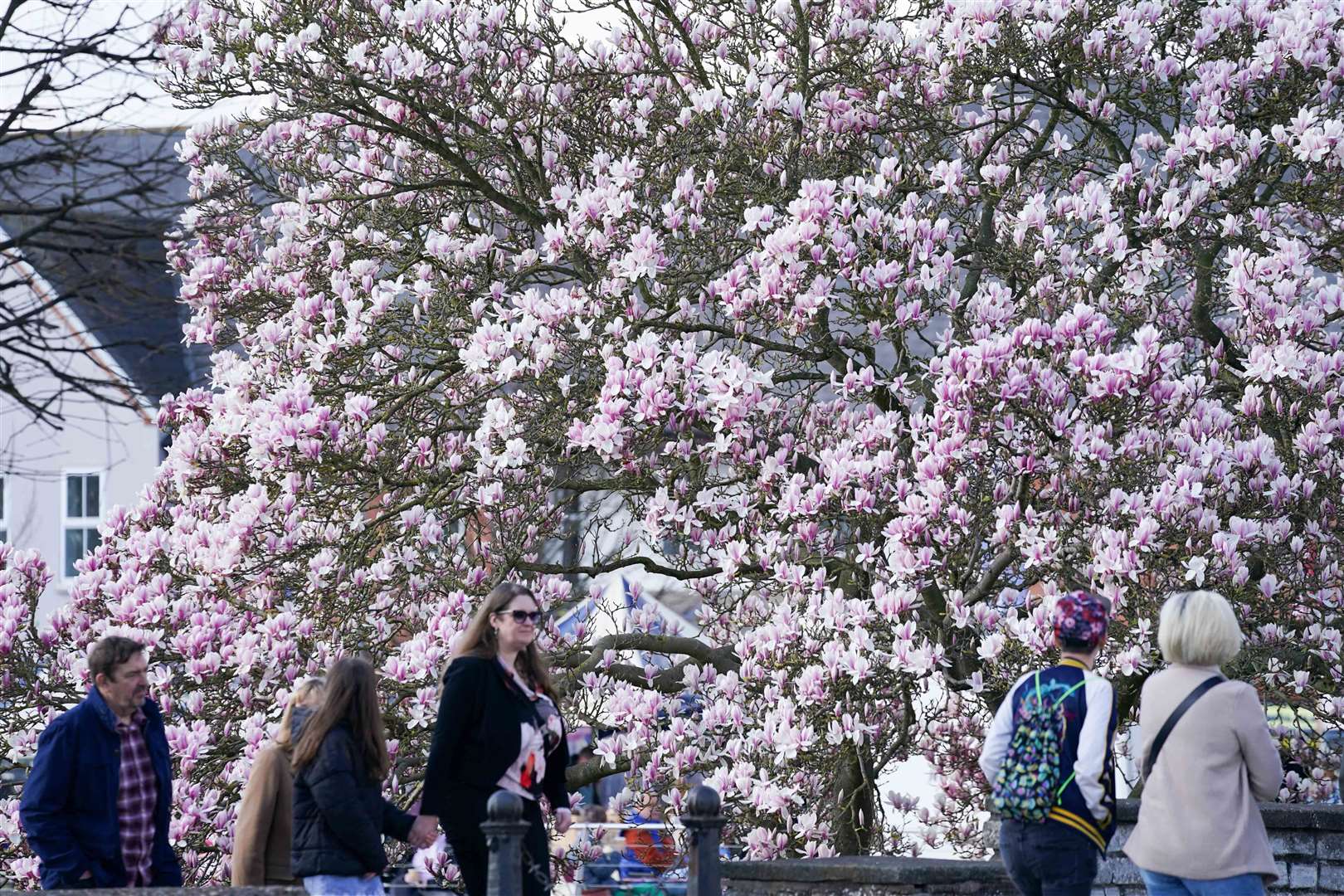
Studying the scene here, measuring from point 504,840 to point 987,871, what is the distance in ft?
9.10

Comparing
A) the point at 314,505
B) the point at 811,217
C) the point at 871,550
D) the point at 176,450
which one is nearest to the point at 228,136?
the point at 176,450

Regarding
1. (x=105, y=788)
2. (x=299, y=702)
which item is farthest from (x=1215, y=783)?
(x=105, y=788)

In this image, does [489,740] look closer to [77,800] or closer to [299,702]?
[299,702]

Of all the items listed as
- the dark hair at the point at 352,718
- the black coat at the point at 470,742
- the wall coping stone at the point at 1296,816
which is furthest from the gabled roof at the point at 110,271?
the wall coping stone at the point at 1296,816

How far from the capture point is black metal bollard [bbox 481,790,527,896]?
5859 millimetres

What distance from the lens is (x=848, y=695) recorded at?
8.62m

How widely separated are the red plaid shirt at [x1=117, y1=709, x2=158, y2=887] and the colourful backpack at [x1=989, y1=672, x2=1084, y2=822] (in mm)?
3182

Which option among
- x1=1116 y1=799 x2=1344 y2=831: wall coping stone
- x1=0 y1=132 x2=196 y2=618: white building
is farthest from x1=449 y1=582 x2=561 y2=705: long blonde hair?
x1=1116 y1=799 x2=1344 y2=831: wall coping stone

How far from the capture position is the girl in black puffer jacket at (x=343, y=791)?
6.13 meters

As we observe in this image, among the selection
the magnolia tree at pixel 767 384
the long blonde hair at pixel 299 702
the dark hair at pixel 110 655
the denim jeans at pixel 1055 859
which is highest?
the magnolia tree at pixel 767 384

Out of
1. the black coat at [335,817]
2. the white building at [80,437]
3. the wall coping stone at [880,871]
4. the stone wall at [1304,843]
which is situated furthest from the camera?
the white building at [80,437]

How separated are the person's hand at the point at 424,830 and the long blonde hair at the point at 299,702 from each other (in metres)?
0.65

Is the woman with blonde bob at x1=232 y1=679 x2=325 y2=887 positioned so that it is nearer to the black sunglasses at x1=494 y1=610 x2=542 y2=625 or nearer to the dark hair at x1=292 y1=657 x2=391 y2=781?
the dark hair at x1=292 y1=657 x2=391 y2=781

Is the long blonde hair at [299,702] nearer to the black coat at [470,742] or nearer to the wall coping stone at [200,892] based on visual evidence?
the black coat at [470,742]
